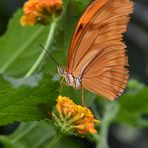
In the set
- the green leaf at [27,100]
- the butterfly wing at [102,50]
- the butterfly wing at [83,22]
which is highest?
the green leaf at [27,100]

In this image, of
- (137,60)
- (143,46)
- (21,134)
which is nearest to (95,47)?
(21,134)

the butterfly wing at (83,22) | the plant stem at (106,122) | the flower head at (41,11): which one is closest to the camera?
the butterfly wing at (83,22)

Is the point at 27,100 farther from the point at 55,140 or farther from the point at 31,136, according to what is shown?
the point at 31,136

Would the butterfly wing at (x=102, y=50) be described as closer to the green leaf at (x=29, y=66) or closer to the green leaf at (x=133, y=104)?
the green leaf at (x=29, y=66)

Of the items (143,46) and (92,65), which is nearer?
(92,65)

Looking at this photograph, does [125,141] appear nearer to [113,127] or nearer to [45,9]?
[113,127]

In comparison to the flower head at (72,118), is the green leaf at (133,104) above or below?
below

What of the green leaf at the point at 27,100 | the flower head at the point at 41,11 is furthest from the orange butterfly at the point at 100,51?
the green leaf at the point at 27,100

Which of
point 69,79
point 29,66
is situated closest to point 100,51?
point 69,79
